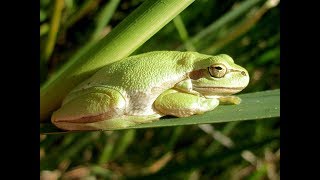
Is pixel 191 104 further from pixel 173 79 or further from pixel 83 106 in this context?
pixel 83 106

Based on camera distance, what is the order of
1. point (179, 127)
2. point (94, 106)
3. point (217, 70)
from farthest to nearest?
point (179, 127) < point (217, 70) < point (94, 106)

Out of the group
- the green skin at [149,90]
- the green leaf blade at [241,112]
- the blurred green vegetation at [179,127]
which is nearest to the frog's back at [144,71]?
the green skin at [149,90]

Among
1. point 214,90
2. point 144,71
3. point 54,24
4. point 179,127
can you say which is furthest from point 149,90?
point 179,127

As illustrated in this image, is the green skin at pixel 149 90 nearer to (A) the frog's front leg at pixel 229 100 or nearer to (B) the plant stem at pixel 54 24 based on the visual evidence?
(A) the frog's front leg at pixel 229 100

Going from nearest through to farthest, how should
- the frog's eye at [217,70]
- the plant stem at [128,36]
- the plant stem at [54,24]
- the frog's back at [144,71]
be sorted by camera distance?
the plant stem at [128,36], the frog's back at [144,71], the frog's eye at [217,70], the plant stem at [54,24]

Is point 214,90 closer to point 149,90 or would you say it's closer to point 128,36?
point 149,90

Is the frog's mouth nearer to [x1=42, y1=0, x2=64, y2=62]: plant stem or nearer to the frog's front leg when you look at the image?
the frog's front leg

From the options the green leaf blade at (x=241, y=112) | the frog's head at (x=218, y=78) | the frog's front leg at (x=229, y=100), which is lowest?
the green leaf blade at (x=241, y=112)
